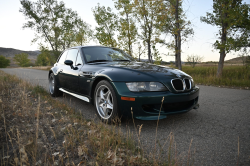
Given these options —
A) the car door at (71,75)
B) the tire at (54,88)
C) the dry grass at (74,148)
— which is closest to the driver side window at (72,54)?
the car door at (71,75)

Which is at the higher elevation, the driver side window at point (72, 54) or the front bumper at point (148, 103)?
the driver side window at point (72, 54)

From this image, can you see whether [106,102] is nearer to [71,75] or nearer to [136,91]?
[136,91]

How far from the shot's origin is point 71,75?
4082mm

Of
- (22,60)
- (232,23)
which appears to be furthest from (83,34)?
(22,60)

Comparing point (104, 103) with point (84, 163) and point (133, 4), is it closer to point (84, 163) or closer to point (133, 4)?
point (84, 163)

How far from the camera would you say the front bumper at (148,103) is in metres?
2.56

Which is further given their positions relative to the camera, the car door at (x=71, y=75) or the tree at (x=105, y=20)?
the tree at (x=105, y=20)

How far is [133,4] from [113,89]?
13096 millimetres

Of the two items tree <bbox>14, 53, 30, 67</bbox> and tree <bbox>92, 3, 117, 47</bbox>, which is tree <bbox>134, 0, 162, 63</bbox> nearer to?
tree <bbox>92, 3, 117, 47</bbox>

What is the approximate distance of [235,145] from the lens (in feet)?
7.13

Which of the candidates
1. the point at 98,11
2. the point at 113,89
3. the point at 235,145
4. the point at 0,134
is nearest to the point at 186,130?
the point at 235,145

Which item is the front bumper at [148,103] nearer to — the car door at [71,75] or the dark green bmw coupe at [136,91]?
the dark green bmw coupe at [136,91]

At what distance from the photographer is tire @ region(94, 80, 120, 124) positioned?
2.74m

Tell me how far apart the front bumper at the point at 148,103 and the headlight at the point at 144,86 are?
0.06 m
